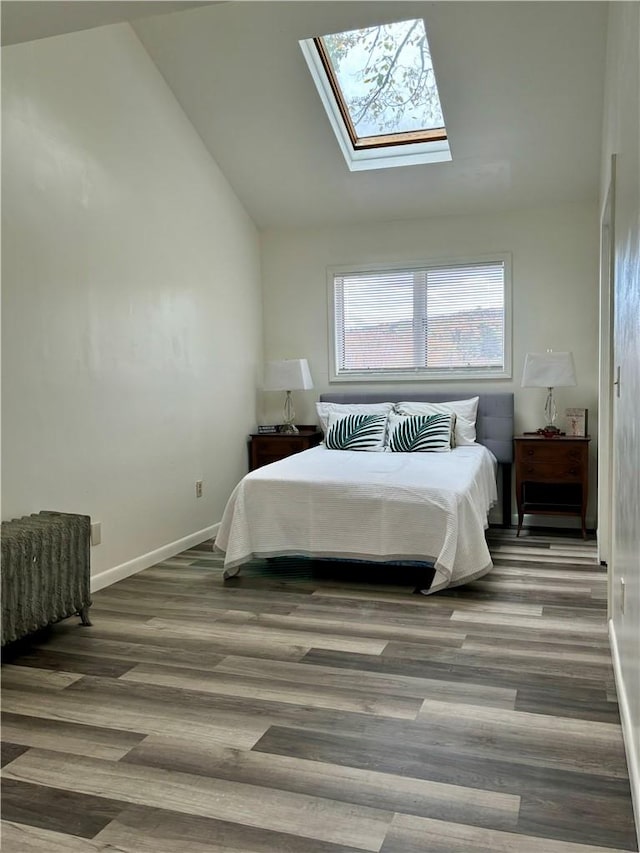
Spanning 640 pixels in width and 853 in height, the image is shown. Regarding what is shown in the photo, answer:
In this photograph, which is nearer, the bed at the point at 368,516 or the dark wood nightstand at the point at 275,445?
the bed at the point at 368,516

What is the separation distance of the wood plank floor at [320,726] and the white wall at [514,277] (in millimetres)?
2230

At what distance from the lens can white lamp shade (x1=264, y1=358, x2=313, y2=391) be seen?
19.2ft

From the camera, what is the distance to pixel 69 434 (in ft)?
12.4

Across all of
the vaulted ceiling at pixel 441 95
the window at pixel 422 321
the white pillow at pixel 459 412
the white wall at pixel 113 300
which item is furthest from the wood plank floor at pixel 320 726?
the vaulted ceiling at pixel 441 95

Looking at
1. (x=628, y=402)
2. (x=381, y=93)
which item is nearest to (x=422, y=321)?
(x=381, y=93)

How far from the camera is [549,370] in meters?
5.16

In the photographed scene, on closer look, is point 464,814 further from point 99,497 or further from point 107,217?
point 107,217

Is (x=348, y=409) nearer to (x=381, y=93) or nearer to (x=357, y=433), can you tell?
(x=357, y=433)

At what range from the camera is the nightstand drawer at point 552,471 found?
16.8ft

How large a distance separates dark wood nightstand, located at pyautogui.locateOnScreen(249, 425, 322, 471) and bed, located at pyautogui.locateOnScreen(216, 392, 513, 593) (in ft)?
3.61

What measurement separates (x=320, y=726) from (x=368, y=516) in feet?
5.53

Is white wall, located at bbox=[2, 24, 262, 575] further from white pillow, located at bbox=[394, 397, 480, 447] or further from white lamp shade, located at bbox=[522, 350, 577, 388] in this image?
white lamp shade, located at bbox=[522, 350, 577, 388]

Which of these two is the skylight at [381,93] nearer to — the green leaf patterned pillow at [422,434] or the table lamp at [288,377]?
the table lamp at [288,377]

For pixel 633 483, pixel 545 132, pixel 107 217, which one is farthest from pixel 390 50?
pixel 633 483
